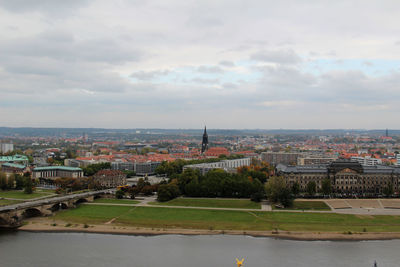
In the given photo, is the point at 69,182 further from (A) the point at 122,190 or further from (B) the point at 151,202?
(B) the point at 151,202

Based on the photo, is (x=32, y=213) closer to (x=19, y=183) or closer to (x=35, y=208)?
(x=35, y=208)

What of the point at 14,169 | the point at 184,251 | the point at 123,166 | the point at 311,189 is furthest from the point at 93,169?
the point at 184,251

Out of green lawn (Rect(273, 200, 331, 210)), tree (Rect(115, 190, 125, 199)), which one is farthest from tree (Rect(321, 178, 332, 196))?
tree (Rect(115, 190, 125, 199))

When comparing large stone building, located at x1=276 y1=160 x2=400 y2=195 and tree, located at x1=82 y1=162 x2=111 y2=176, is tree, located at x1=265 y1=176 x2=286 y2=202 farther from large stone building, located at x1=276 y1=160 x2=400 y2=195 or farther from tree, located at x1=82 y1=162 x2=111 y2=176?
tree, located at x1=82 y1=162 x2=111 y2=176

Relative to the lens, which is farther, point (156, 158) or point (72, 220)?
point (156, 158)

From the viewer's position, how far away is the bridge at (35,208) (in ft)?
180

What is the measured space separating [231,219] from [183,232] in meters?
8.60

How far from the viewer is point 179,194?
7425 centimetres

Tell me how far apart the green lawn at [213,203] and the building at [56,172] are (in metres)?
47.0

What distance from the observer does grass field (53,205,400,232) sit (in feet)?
171

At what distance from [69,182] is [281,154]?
306 ft

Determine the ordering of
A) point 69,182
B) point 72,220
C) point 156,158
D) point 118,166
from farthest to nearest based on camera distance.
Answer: point 156,158 → point 118,166 → point 69,182 → point 72,220

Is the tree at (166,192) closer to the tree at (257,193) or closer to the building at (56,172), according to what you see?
the tree at (257,193)

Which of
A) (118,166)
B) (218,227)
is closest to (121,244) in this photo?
(218,227)
